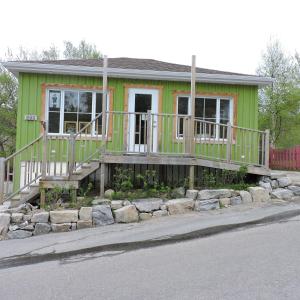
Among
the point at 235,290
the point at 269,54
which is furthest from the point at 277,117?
the point at 235,290

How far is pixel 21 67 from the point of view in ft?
36.2

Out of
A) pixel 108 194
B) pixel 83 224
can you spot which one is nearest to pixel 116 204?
pixel 108 194

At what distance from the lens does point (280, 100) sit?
949 inches

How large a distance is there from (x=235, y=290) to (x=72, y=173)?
5442 mm

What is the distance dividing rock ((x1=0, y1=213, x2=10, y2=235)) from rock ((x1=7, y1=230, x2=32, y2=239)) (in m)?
0.15

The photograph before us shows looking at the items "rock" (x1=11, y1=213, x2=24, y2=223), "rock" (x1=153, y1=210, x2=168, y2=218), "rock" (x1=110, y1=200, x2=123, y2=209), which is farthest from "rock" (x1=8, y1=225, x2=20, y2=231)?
"rock" (x1=153, y1=210, x2=168, y2=218)

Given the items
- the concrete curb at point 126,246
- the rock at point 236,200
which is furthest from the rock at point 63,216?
the rock at point 236,200

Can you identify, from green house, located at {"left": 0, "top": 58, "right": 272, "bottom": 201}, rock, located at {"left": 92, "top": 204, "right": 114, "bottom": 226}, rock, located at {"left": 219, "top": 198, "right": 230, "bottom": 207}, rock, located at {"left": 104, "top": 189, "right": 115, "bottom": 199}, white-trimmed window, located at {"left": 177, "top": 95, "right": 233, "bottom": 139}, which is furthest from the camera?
white-trimmed window, located at {"left": 177, "top": 95, "right": 233, "bottom": 139}

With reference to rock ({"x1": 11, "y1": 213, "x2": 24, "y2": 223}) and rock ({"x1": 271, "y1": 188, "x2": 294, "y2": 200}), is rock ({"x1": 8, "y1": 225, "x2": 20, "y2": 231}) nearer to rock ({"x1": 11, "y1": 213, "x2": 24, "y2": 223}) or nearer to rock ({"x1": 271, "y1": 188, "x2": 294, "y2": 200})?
rock ({"x1": 11, "y1": 213, "x2": 24, "y2": 223})

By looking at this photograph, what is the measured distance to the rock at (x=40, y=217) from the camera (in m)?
8.08

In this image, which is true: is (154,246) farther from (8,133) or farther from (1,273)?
(8,133)

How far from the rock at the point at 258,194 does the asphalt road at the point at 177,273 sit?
300 cm

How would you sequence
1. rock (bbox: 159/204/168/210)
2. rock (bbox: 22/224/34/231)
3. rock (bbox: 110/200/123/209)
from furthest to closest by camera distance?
1. rock (bbox: 159/204/168/210)
2. rock (bbox: 110/200/123/209)
3. rock (bbox: 22/224/34/231)

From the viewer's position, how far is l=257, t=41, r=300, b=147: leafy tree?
23969 millimetres
